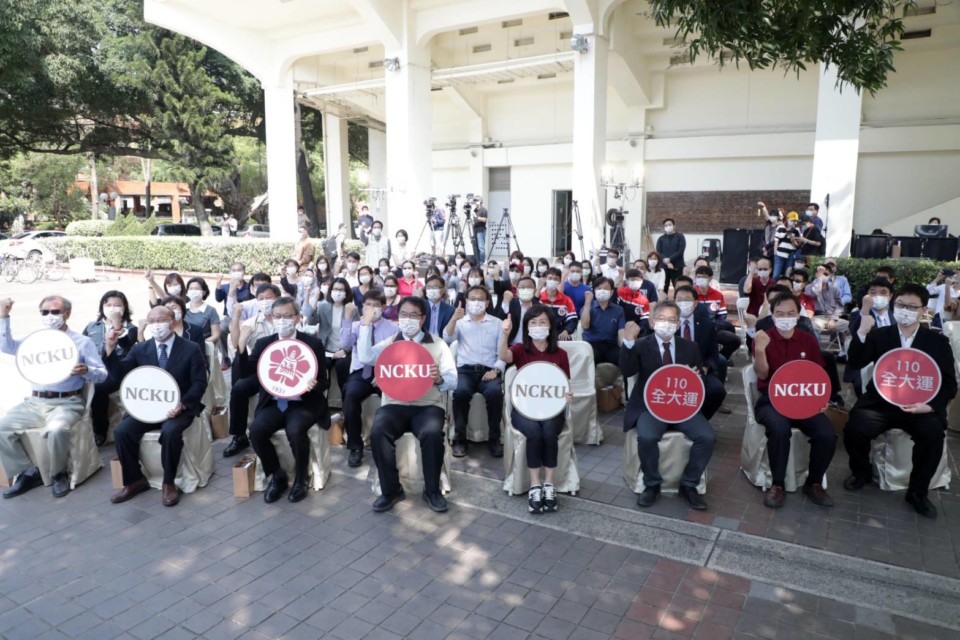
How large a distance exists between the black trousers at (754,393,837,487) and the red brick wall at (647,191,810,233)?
15122 mm

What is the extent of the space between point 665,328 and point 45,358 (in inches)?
203

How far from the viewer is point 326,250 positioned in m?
15.5

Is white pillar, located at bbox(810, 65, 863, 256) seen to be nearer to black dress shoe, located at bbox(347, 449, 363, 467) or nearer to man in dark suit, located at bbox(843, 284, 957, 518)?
man in dark suit, located at bbox(843, 284, 957, 518)

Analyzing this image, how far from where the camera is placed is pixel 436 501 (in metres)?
4.99

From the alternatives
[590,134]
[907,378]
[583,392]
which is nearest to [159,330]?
[583,392]

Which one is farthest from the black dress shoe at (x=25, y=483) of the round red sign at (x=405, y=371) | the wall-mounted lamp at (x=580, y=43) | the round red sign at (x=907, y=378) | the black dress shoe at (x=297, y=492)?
the wall-mounted lamp at (x=580, y=43)

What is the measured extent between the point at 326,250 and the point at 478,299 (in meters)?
10.1

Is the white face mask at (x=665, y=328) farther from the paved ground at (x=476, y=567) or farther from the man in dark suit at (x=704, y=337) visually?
the paved ground at (x=476, y=567)

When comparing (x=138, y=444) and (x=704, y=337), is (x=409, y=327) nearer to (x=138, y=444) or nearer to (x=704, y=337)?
(x=138, y=444)

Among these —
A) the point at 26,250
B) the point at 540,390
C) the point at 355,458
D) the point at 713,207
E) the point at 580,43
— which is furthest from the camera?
the point at 26,250

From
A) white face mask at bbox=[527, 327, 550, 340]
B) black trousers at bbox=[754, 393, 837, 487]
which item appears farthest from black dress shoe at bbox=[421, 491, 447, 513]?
black trousers at bbox=[754, 393, 837, 487]

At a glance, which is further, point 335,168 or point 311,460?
point 335,168

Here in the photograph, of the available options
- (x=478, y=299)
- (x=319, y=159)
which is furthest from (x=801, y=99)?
(x=319, y=159)

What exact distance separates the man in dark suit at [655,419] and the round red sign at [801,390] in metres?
0.59
